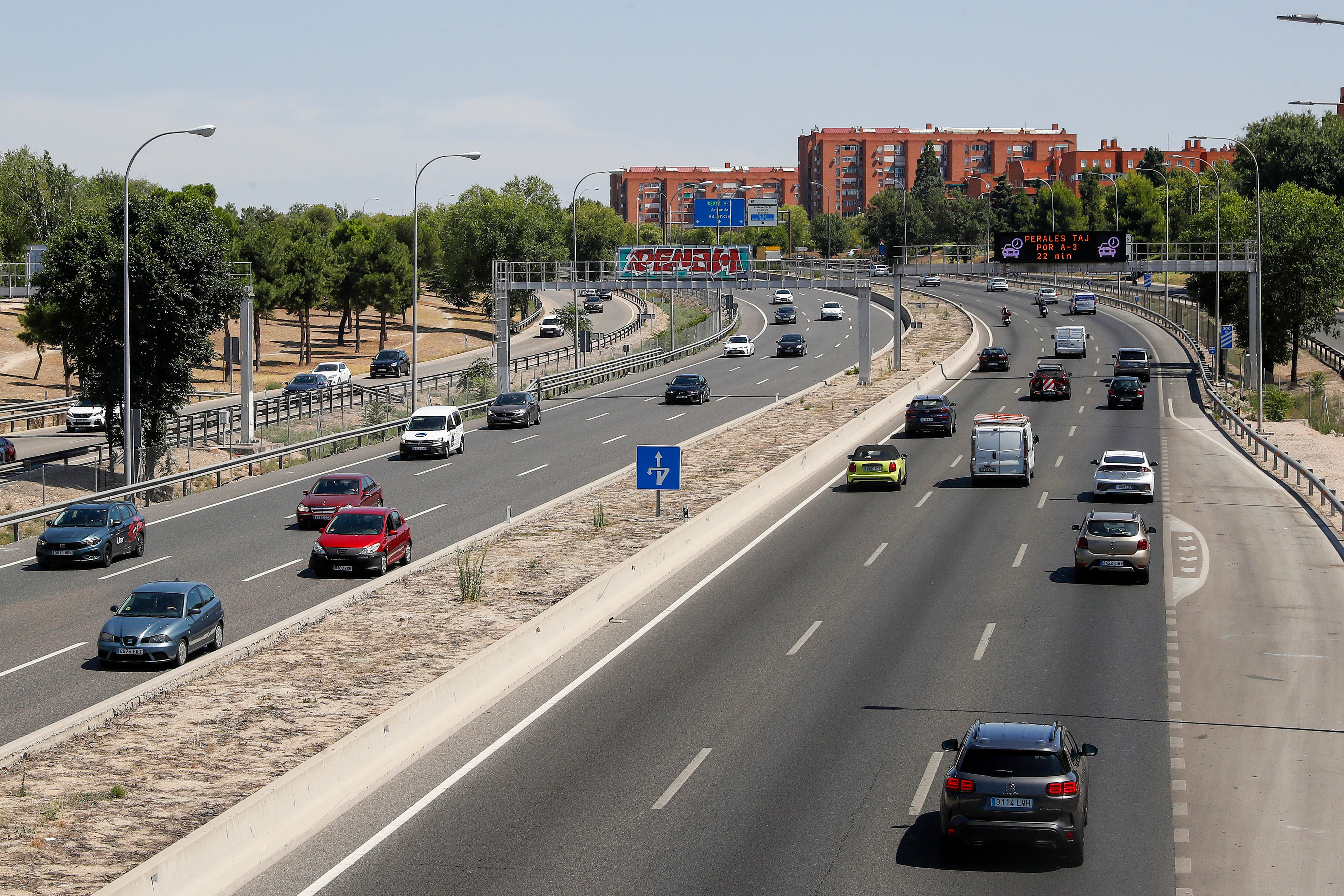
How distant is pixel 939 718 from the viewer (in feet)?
63.6

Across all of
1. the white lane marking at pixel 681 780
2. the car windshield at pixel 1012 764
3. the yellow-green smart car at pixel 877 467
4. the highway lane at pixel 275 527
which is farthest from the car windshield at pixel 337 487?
the car windshield at pixel 1012 764

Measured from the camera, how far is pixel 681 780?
16859mm

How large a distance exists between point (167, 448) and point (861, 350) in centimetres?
3550

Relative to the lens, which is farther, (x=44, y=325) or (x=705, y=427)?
(x=44, y=325)

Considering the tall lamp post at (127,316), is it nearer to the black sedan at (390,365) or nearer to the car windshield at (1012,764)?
the car windshield at (1012,764)

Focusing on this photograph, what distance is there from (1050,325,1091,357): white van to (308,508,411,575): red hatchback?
196 ft

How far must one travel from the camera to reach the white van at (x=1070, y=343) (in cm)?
8256

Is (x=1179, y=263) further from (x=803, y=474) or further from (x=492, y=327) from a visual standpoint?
(x=492, y=327)

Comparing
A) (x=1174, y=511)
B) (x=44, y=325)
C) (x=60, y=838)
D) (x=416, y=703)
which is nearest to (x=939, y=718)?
(x=416, y=703)

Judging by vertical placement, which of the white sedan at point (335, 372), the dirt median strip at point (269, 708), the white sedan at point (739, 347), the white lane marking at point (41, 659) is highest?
the white sedan at point (739, 347)

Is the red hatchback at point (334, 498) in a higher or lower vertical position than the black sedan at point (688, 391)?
lower

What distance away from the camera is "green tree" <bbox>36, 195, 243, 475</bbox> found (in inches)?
1998

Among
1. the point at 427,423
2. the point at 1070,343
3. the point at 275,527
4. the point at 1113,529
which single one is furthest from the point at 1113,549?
the point at 1070,343

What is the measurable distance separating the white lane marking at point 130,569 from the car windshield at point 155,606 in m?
7.81
